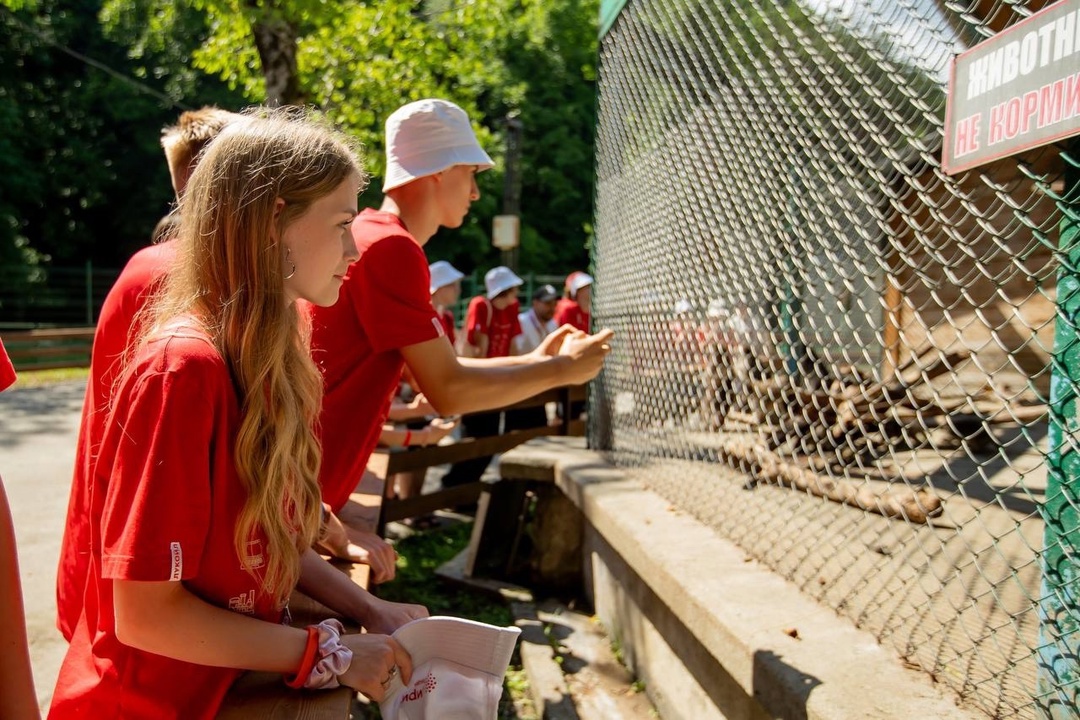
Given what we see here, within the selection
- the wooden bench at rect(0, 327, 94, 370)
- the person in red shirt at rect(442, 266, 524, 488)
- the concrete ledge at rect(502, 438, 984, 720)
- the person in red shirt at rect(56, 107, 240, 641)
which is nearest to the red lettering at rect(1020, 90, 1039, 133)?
the concrete ledge at rect(502, 438, 984, 720)

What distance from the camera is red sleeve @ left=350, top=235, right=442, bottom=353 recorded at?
237 centimetres

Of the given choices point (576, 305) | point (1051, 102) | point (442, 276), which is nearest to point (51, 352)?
point (576, 305)

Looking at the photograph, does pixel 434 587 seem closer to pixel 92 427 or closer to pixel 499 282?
pixel 92 427

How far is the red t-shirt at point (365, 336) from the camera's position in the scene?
237 cm

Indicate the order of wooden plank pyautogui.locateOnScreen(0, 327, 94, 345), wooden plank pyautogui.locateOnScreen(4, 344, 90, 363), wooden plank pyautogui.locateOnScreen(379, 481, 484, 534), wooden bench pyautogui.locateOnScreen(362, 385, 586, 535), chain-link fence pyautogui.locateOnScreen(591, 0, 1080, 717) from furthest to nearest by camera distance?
wooden plank pyautogui.locateOnScreen(0, 327, 94, 345) < wooden plank pyautogui.locateOnScreen(4, 344, 90, 363) < wooden plank pyautogui.locateOnScreen(379, 481, 484, 534) < wooden bench pyautogui.locateOnScreen(362, 385, 586, 535) < chain-link fence pyautogui.locateOnScreen(591, 0, 1080, 717)

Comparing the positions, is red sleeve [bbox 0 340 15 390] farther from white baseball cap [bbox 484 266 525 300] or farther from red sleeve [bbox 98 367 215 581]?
white baseball cap [bbox 484 266 525 300]

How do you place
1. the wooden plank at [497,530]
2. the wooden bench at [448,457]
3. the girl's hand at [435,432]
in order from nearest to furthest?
the wooden bench at [448,457] → the wooden plank at [497,530] → the girl's hand at [435,432]

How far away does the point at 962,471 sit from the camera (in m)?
5.64

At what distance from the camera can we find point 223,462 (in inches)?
55.7

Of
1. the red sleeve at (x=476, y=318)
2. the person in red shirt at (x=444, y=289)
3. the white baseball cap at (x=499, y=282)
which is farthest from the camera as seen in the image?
the white baseball cap at (x=499, y=282)

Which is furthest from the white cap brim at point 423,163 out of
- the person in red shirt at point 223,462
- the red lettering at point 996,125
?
the red lettering at point 996,125

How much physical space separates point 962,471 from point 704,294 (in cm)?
285

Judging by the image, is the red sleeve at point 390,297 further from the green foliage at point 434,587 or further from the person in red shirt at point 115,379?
the green foliage at point 434,587

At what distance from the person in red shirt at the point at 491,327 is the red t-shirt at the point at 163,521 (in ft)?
18.6
